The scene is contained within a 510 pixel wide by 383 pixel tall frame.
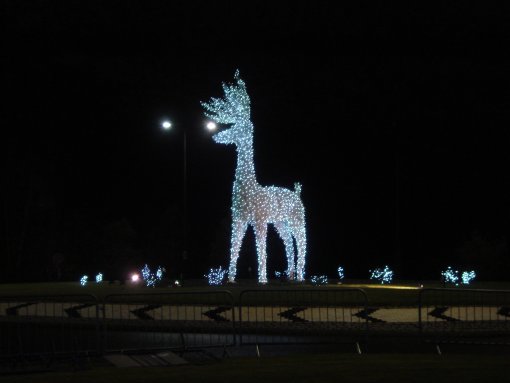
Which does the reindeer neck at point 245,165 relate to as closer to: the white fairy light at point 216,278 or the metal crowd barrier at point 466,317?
the white fairy light at point 216,278

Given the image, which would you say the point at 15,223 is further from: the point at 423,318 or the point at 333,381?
the point at 333,381

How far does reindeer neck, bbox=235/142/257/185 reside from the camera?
3419 cm

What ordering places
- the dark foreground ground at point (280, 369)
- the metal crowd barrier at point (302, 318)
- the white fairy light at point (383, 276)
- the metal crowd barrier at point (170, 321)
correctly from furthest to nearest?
the white fairy light at point (383, 276) → the metal crowd barrier at point (302, 318) → the metal crowd barrier at point (170, 321) → the dark foreground ground at point (280, 369)

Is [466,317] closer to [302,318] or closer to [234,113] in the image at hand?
[302,318]

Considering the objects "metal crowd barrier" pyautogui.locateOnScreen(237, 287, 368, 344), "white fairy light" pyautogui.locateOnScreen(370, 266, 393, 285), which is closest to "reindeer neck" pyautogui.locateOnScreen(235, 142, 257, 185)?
"white fairy light" pyautogui.locateOnScreen(370, 266, 393, 285)

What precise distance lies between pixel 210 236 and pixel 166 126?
31.8 metres

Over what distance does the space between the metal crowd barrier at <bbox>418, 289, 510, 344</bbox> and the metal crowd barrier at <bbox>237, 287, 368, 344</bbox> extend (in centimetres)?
152

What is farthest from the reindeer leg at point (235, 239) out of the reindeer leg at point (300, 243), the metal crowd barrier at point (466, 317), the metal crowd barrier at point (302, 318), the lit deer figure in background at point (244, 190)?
the metal crowd barrier at point (466, 317)

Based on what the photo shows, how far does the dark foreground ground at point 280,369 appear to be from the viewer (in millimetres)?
11719

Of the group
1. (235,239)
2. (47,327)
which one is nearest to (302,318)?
(47,327)

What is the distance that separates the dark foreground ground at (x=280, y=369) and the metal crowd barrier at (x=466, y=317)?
17.0 feet

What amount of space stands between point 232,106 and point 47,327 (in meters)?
13.9

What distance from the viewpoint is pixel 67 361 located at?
15.4 m

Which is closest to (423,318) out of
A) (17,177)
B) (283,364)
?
(283,364)
